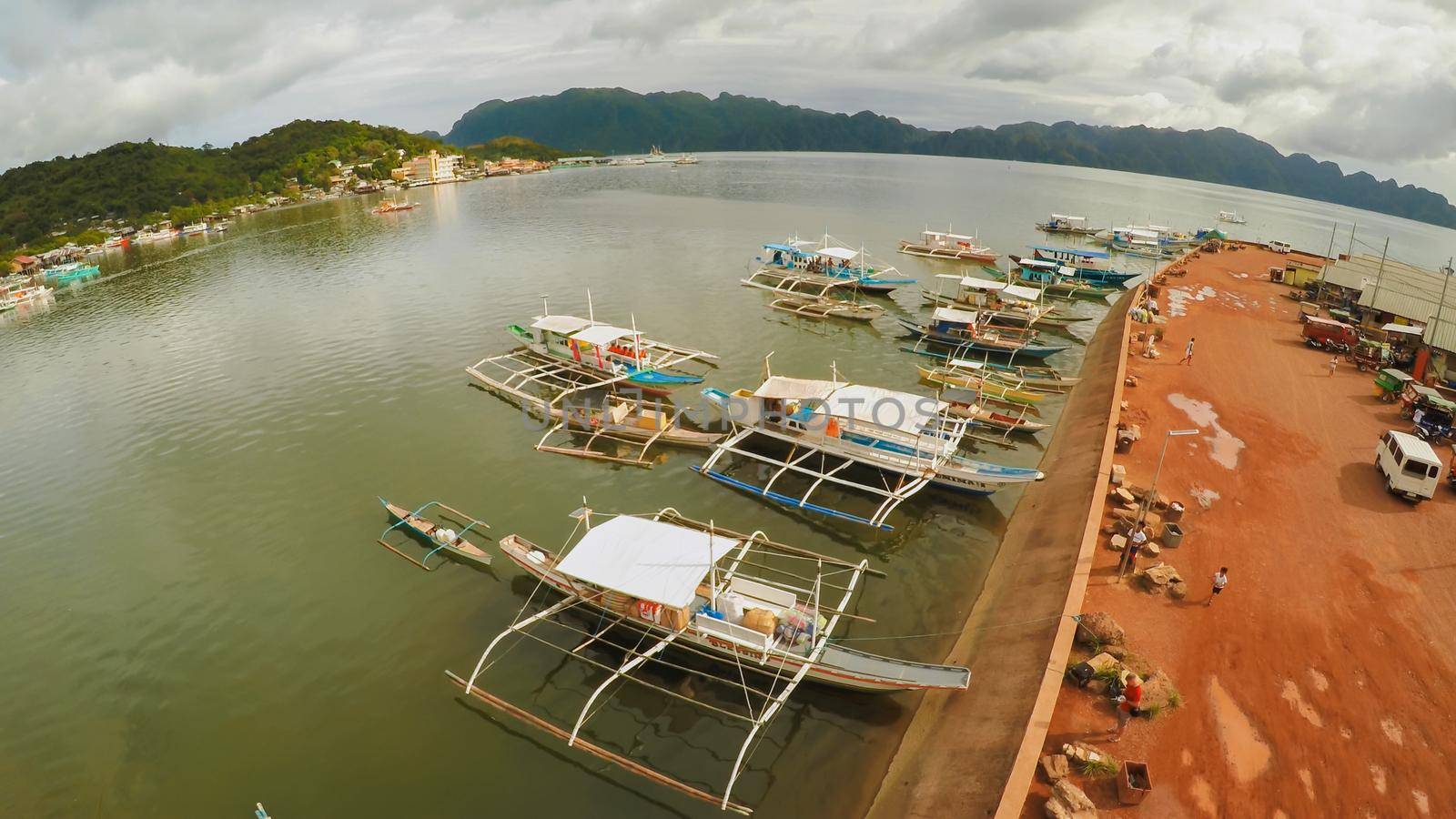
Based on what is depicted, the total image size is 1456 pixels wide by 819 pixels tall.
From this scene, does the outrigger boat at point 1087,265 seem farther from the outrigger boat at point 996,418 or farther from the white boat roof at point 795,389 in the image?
the white boat roof at point 795,389

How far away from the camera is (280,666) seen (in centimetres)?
1883

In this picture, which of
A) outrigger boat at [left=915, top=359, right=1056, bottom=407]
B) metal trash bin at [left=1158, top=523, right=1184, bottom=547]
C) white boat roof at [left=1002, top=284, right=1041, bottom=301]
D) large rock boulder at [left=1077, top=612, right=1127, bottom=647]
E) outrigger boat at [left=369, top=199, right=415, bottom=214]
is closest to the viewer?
large rock boulder at [left=1077, top=612, right=1127, bottom=647]

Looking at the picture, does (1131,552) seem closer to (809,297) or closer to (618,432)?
(618,432)

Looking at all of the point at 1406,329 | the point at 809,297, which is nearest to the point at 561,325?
the point at 809,297

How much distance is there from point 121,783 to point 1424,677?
116 feet

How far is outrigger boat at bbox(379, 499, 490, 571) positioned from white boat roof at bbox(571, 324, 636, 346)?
1413 cm

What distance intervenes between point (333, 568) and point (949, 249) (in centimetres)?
7776

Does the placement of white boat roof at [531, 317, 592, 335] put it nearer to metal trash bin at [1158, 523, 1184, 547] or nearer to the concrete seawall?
the concrete seawall

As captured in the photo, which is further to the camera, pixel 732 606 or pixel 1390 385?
pixel 1390 385

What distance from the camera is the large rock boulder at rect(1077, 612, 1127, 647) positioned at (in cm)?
1606

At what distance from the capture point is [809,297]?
56.1 metres

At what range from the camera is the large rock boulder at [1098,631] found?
16062 mm

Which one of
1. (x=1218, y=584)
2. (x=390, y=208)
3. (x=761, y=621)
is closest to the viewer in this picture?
(x=761, y=621)

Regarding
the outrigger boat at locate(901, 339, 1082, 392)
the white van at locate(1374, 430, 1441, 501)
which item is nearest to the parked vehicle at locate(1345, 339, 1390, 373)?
the outrigger boat at locate(901, 339, 1082, 392)
